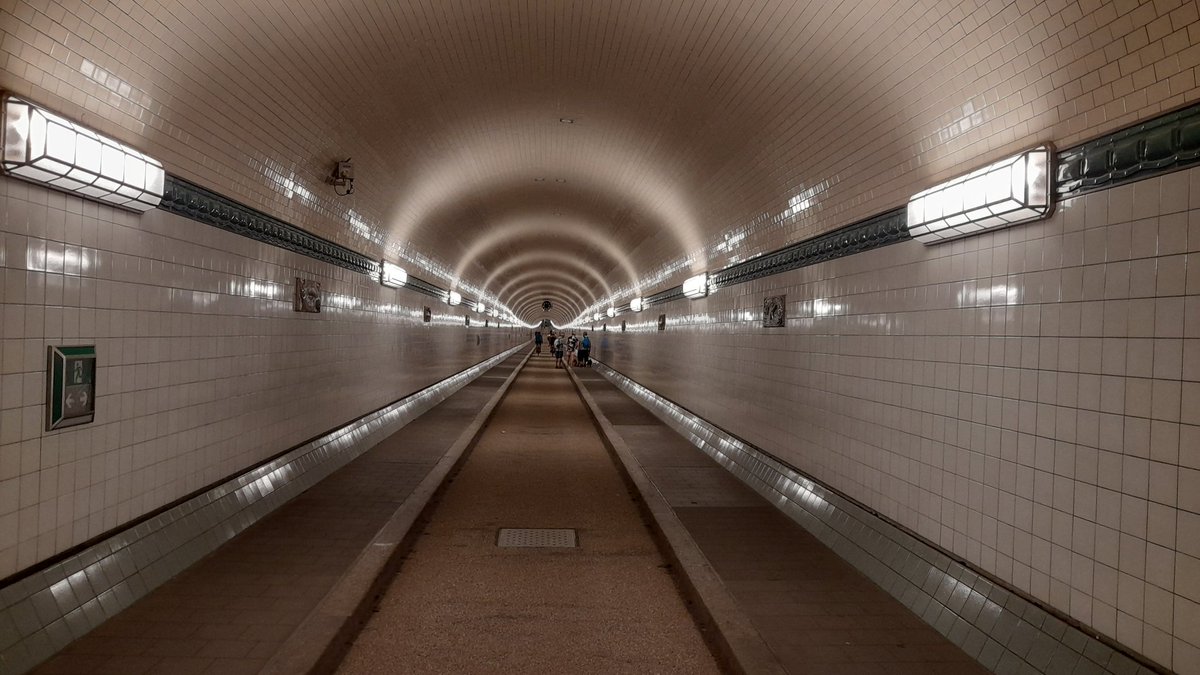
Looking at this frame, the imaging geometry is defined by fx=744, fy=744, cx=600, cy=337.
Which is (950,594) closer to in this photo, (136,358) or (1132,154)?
(1132,154)

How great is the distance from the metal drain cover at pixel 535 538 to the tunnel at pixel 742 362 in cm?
6

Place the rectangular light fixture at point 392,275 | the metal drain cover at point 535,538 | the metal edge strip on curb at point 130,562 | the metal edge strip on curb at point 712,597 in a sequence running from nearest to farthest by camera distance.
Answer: the metal edge strip on curb at point 130,562
the metal edge strip on curb at point 712,597
the metal drain cover at point 535,538
the rectangular light fixture at point 392,275

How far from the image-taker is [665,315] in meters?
15.4

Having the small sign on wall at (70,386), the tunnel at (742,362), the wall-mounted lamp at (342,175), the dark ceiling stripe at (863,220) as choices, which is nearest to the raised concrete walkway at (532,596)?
the tunnel at (742,362)

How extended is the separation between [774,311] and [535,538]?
11.5 feet

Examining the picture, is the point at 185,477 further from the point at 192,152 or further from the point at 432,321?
the point at 432,321

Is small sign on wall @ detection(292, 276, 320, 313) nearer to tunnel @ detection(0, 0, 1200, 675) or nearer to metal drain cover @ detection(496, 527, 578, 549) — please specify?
tunnel @ detection(0, 0, 1200, 675)

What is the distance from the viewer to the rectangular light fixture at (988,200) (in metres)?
3.56

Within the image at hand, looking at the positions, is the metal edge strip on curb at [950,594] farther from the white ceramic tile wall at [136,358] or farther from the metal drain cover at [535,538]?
the white ceramic tile wall at [136,358]

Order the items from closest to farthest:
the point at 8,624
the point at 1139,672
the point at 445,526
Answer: the point at 1139,672 → the point at 8,624 → the point at 445,526

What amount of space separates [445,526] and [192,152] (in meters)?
3.60

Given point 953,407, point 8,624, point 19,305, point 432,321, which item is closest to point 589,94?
point 953,407

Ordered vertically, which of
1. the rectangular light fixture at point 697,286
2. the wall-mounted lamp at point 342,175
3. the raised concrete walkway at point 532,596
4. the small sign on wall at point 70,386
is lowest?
the raised concrete walkway at point 532,596

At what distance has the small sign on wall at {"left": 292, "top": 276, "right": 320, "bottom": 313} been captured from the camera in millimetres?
7488
